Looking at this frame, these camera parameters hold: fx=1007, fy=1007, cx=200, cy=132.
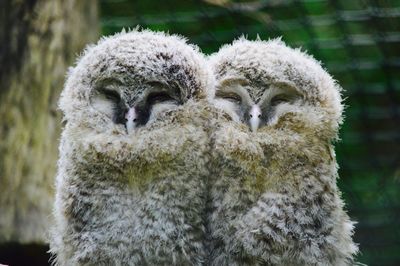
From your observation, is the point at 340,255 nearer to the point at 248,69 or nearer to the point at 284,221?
the point at 284,221

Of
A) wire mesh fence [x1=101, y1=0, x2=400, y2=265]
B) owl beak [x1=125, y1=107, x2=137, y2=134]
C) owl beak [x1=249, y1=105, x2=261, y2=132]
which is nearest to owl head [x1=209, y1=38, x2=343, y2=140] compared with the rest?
owl beak [x1=249, y1=105, x2=261, y2=132]

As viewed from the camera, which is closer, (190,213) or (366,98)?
(190,213)

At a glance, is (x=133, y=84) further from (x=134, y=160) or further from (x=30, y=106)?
(x=30, y=106)

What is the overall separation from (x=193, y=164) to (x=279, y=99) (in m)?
0.33

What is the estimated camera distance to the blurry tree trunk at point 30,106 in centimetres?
324

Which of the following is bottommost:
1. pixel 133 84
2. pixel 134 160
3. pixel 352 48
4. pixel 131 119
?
pixel 134 160

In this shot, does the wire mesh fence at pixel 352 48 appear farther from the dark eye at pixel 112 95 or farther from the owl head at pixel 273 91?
the dark eye at pixel 112 95

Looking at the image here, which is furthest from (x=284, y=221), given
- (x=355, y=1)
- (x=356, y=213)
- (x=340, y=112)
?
(x=356, y=213)

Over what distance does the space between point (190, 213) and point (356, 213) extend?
2355 mm

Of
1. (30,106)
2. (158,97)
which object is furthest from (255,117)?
(30,106)

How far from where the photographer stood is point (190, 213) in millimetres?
2496

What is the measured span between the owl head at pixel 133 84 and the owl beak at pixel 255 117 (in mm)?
131

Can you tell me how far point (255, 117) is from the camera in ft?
8.48

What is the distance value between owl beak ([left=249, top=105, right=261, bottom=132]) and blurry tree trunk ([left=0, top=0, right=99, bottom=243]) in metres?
0.92
